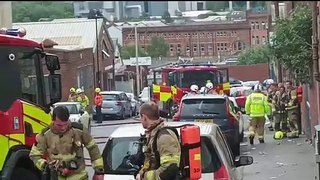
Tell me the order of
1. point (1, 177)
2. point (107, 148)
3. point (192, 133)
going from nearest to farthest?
1. point (192, 133)
2. point (107, 148)
3. point (1, 177)

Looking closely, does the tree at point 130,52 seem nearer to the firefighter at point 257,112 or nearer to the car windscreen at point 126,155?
the firefighter at point 257,112

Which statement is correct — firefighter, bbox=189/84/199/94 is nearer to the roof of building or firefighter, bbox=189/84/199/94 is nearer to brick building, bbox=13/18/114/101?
brick building, bbox=13/18/114/101

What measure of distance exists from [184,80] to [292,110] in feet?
27.0

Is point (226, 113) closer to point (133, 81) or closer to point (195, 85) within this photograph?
point (195, 85)

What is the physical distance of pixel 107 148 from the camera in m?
9.73

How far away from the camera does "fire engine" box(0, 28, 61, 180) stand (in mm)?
11359

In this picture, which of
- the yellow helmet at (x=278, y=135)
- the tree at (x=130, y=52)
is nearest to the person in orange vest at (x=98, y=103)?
the tree at (x=130, y=52)

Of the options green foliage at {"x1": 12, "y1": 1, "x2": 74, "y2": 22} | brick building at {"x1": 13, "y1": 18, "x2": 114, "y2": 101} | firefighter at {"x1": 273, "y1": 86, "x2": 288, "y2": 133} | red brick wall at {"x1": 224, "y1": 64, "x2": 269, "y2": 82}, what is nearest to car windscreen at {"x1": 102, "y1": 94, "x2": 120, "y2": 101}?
brick building at {"x1": 13, "y1": 18, "x2": 114, "y2": 101}

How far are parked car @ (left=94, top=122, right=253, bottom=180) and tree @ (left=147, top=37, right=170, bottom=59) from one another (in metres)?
32.5

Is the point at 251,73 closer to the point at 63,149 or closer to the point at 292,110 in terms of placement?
the point at 292,110

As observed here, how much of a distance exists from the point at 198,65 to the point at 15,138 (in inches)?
809

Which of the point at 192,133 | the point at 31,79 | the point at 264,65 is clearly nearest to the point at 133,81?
the point at 264,65

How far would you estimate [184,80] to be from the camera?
3150 centimetres

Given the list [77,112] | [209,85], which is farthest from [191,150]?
[209,85]
